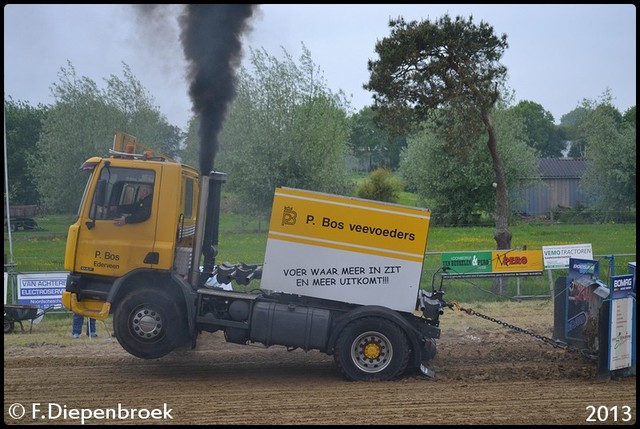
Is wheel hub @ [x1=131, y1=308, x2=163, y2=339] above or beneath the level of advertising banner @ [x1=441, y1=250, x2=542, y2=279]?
beneath

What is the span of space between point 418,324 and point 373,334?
70 centimetres

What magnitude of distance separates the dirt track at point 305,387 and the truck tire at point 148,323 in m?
0.50

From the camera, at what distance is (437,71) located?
1922cm

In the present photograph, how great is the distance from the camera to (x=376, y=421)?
7.82m

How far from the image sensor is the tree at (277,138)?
108ft

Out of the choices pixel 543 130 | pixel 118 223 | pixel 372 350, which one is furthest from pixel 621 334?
pixel 543 130

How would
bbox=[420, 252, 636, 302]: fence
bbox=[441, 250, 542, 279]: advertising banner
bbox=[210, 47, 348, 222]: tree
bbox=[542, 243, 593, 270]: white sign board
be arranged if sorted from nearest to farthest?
1. bbox=[441, 250, 542, 279]: advertising banner
2. bbox=[542, 243, 593, 270]: white sign board
3. bbox=[420, 252, 636, 302]: fence
4. bbox=[210, 47, 348, 222]: tree

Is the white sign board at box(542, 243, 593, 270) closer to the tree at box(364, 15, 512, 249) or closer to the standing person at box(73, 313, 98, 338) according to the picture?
the tree at box(364, 15, 512, 249)

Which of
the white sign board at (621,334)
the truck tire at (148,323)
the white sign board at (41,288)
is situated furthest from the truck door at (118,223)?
the white sign board at (41,288)

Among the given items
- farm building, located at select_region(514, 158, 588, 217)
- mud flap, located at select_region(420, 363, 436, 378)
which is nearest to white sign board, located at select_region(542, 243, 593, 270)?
mud flap, located at select_region(420, 363, 436, 378)

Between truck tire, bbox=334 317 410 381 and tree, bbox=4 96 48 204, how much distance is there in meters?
45.7

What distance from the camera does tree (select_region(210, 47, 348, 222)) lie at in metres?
33.0

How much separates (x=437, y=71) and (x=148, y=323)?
11998 millimetres

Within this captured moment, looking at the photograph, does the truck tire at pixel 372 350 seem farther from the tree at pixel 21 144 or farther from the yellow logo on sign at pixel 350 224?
the tree at pixel 21 144
